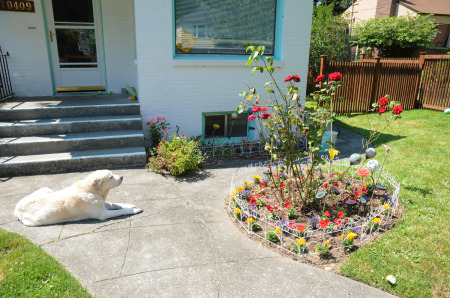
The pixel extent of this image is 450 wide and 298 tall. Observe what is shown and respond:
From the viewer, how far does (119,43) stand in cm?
768

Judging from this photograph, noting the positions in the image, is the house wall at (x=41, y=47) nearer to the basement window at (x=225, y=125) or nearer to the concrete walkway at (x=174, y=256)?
the basement window at (x=225, y=125)

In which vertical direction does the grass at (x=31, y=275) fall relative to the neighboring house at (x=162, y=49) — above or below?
below

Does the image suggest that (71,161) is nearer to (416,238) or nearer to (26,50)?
(26,50)

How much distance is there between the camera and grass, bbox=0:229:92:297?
8.61 ft

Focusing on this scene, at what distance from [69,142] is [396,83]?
10.2 metres

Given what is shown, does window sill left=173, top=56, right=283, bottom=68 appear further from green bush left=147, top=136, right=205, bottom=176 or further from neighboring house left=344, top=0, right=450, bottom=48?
neighboring house left=344, top=0, right=450, bottom=48

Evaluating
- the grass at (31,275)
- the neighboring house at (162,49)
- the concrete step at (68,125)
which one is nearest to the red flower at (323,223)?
the grass at (31,275)

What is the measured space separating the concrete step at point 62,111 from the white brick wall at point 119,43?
1695mm

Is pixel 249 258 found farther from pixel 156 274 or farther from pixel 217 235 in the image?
pixel 156 274

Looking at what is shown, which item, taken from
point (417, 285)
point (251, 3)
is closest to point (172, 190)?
point (417, 285)

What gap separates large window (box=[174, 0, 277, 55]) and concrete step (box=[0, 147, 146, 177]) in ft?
8.07

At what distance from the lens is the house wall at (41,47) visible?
23.1 ft

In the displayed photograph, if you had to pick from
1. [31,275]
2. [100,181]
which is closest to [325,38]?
[100,181]

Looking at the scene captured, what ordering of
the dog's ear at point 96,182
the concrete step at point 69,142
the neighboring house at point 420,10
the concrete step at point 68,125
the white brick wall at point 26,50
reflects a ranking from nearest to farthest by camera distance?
1. the dog's ear at point 96,182
2. the concrete step at point 69,142
3. the concrete step at point 68,125
4. the white brick wall at point 26,50
5. the neighboring house at point 420,10
